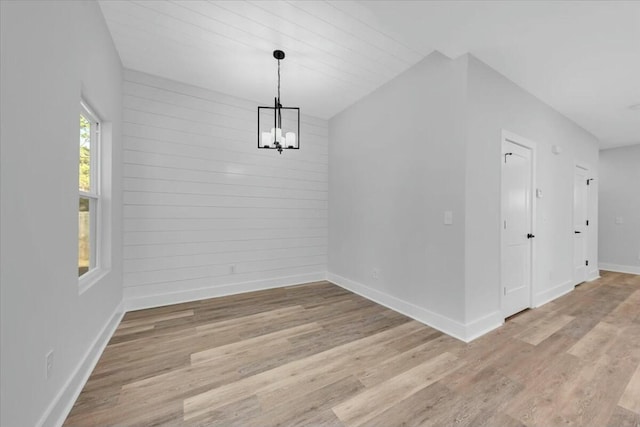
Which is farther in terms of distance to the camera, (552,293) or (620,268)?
(620,268)

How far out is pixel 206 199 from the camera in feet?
11.9

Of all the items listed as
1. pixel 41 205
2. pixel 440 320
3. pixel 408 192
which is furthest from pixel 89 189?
pixel 440 320

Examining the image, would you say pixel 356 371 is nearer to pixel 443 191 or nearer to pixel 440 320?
pixel 440 320

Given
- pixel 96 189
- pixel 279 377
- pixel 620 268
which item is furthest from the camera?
pixel 620 268

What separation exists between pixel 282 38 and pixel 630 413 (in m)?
3.95

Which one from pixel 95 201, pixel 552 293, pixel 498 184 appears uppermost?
pixel 498 184

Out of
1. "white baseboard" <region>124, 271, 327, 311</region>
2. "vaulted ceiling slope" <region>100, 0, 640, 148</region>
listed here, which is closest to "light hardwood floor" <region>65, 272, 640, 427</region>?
"white baseboard" <region>124, 271, 327, 311</region>

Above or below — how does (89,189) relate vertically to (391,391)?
above

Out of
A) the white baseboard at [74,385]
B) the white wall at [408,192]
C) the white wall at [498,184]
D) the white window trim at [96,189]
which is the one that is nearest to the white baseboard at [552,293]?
the white wall at [498,184]

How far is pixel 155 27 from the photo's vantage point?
2426mm

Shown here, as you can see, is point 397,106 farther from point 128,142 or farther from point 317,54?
point 128,142

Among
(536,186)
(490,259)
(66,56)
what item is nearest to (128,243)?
(66,56)

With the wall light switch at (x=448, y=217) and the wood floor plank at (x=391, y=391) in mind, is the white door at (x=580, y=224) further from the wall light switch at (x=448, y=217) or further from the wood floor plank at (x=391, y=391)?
the wood floor plank at (x=391, y=391)

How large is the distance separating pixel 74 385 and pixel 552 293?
5.43m
